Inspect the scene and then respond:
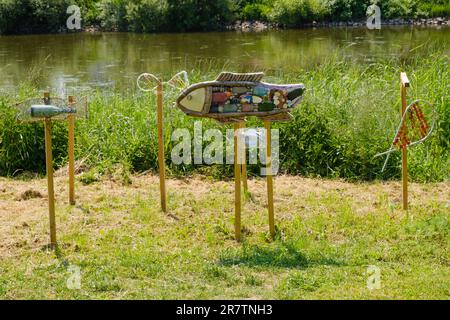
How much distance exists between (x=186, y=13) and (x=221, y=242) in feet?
91.0

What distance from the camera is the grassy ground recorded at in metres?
4.84

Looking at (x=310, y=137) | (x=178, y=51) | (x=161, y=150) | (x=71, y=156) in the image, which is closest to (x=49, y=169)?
(x=71, y=156)

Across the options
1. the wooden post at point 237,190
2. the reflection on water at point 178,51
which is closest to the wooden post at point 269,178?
the wooden post at point 237,190

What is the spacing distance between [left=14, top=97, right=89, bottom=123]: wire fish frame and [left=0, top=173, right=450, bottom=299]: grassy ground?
885mm

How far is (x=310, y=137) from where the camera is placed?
7984 millimetres

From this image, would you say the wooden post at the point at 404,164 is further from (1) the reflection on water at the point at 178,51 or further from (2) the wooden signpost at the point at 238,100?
(1) the reflection on water at the point at 178,51

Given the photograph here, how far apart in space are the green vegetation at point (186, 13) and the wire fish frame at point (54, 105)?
2627cm

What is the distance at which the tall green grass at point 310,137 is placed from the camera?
768 centimetres

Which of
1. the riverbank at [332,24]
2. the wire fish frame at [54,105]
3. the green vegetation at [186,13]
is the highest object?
the green vegetation at [186,13]

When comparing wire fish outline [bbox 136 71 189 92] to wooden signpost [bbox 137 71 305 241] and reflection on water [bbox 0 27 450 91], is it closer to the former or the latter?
wooden signpost [bbox 137 71 305 241]

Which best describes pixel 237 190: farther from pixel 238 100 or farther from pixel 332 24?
pixel 332 24

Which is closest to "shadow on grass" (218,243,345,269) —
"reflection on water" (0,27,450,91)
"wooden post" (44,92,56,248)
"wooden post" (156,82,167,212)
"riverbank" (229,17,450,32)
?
"wooden post" (156,82,167,212)

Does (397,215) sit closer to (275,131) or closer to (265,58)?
(275,131)
